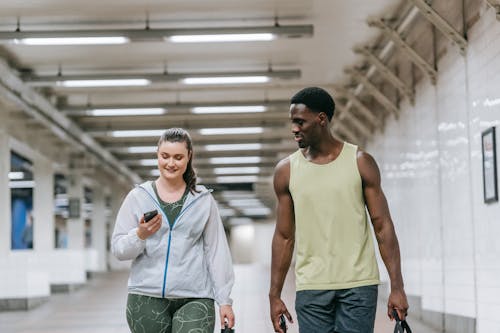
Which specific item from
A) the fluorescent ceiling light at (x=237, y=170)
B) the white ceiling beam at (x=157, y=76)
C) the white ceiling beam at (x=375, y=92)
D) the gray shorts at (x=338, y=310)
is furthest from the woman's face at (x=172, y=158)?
the fluorescent ceiling light at (x=237, y=170)

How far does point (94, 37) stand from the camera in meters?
12.1

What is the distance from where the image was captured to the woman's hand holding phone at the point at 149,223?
3537 millimetres

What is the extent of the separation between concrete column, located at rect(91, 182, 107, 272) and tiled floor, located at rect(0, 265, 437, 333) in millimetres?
9678

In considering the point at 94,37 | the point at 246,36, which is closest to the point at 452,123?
the point at 246,36

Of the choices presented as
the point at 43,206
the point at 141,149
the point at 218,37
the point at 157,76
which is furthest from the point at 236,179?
the point at 218,37

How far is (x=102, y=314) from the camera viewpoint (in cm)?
1408

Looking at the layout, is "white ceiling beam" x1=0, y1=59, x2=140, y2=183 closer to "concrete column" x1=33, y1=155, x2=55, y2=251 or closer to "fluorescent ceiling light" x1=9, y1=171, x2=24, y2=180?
"concrete column" x1=33, y1=155, x2=55, y2=251

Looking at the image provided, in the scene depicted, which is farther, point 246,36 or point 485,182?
point 246,36

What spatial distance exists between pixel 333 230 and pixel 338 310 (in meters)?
0.30

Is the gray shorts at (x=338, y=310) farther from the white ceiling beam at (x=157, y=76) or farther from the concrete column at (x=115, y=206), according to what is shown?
the concrete column at (x=115, y=206)

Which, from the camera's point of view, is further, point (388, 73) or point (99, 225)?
point (99, 225)

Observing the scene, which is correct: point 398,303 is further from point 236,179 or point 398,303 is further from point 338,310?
point 236,179

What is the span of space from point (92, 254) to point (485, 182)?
64.9ft

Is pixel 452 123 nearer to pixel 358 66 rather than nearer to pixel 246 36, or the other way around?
pixel 246 36
